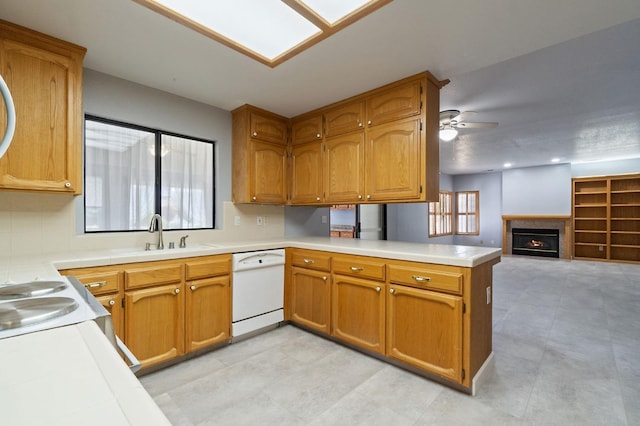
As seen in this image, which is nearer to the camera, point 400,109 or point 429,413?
point 429,413

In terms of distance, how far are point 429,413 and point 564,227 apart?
26.9 feet

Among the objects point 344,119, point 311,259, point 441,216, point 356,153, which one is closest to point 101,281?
point 311,259

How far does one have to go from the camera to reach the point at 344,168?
118 inches

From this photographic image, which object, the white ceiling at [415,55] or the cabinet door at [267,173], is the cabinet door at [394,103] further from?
the cabinet door at [267,173]

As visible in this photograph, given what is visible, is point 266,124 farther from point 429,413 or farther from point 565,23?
point 429,413

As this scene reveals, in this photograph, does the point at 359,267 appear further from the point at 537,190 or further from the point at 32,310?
the point at 537,190

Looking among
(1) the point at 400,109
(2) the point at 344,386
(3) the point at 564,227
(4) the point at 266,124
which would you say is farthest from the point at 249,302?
(3) the point at 564,227

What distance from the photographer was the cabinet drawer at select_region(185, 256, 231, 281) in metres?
2.35

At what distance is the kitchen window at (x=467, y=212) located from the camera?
374 inches

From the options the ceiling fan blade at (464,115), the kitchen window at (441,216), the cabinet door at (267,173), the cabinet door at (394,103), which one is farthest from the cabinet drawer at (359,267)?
the kitchen window at (441,216)

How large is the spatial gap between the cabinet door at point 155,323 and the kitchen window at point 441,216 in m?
7.90

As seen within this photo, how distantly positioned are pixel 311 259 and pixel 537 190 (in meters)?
7.77

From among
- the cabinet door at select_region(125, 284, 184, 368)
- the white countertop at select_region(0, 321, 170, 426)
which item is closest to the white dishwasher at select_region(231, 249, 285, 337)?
the cabinet door at select_region(125, 284, 184, 368)

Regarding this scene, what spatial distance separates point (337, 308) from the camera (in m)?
2.65
